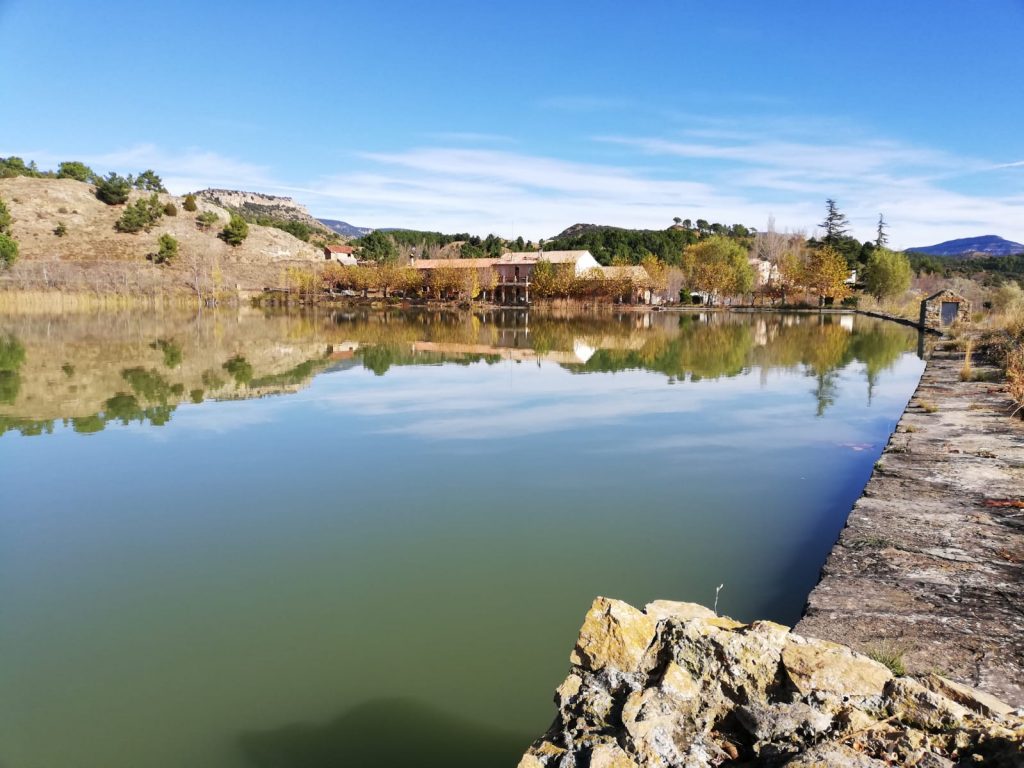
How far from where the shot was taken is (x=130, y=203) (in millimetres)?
67938

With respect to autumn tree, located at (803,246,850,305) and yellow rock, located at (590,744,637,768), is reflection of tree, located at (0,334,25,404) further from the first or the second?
autumn tree, located at (803,246,850,305)

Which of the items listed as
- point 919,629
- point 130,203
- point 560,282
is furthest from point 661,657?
point 130,203

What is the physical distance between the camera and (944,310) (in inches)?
1160

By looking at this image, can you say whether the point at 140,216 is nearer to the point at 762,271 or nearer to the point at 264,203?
the point at 762,271

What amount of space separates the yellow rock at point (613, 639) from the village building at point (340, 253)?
264ft

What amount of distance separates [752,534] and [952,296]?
94.7 feet

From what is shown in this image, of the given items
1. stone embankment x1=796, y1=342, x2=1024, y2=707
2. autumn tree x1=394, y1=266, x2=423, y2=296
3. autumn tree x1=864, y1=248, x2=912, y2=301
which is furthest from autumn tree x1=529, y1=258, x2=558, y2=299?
stone embankment x1=796, y1=342, x2=1024, y2=707

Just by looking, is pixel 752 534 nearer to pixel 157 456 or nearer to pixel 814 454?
pixel 814 454

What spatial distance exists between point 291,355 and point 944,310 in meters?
27.0

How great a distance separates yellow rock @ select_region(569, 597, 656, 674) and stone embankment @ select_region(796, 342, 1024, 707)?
4.17ft

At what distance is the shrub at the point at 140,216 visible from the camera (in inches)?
2485

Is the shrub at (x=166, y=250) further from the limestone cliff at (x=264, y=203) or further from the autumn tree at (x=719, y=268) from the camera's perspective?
the limestone cliff at (x=264, y=203)

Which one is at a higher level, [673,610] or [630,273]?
[630,273]

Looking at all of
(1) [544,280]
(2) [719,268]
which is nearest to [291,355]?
(1) [544,280]
